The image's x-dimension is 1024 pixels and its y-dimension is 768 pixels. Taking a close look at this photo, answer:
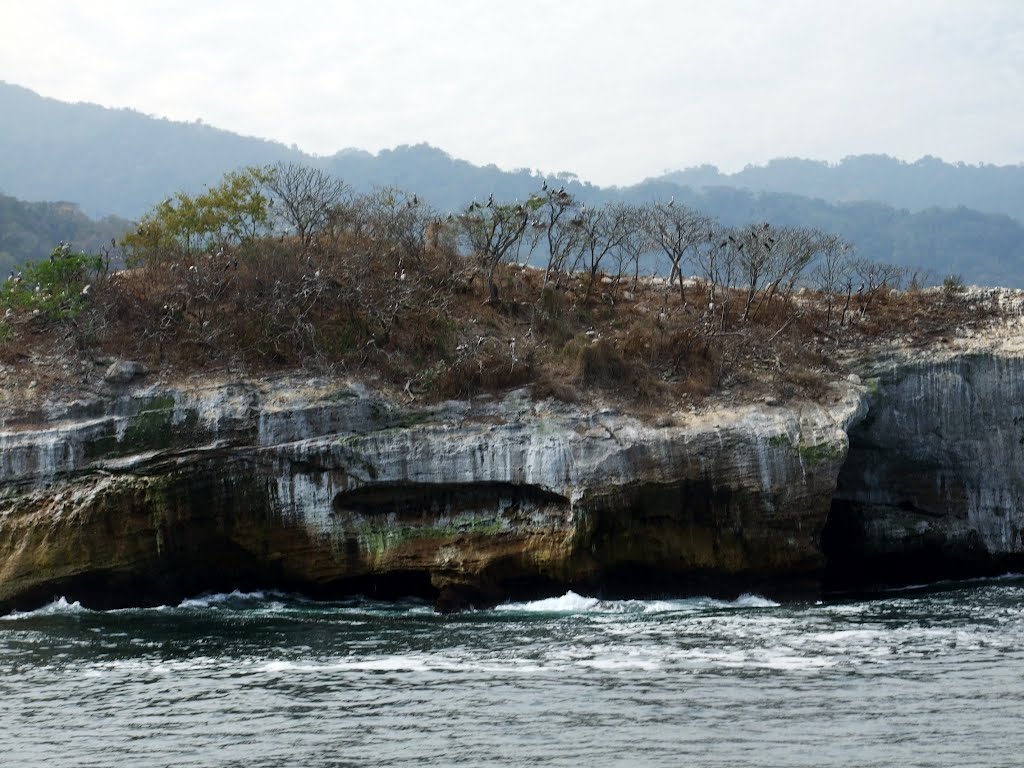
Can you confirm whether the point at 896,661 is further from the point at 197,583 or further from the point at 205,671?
the point at 197,583

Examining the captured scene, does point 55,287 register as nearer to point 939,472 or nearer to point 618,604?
point 618,604

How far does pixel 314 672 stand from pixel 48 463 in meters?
11.1

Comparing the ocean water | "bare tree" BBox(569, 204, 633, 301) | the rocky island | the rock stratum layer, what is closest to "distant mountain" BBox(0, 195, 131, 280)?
"bare tree" BBox(569, 204, 633, 301)

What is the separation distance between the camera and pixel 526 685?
19.0 metres

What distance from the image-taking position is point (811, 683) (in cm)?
1869

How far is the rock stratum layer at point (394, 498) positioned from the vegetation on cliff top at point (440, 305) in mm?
1877

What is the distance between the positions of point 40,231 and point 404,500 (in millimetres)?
76670

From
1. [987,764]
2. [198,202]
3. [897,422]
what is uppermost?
[198,202]

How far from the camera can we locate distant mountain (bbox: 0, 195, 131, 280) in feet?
297

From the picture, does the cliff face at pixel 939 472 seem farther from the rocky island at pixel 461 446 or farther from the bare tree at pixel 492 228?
the bare tree at pixel 492 228

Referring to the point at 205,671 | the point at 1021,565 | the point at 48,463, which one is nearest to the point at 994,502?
the point at 1021,565

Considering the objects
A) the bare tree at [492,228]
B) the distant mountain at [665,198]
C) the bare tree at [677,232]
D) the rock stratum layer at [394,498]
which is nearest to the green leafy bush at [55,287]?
the rock stratum layer at [394,498]

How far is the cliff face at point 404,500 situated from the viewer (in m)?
27.8

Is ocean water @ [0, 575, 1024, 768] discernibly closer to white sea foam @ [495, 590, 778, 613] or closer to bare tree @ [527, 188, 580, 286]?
white sea foam @ [495, 590, 778, 613]
